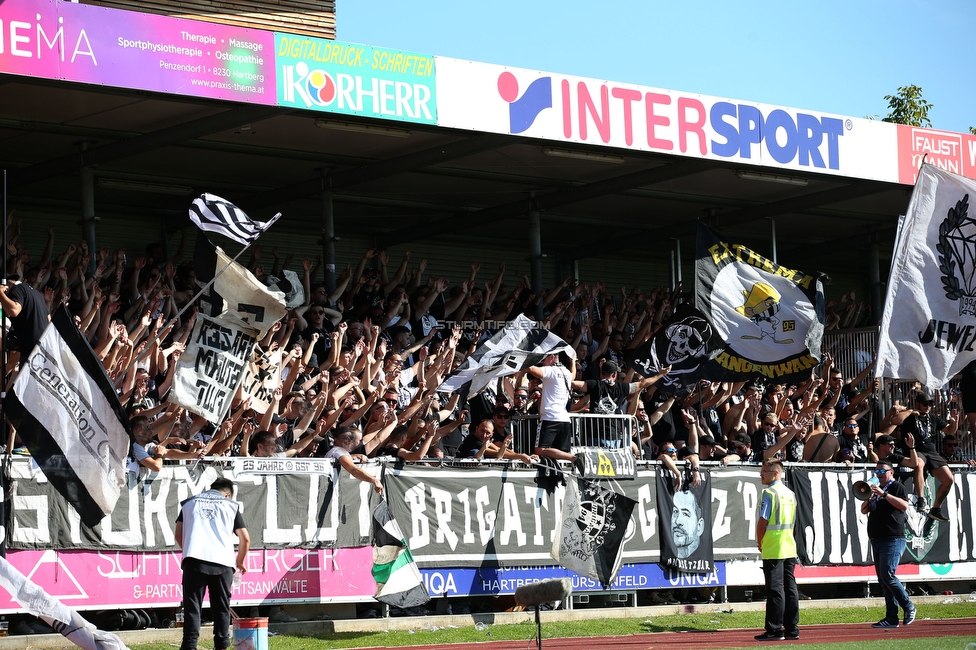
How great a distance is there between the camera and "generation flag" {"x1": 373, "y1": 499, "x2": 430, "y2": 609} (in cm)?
1420

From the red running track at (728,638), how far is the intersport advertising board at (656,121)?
797 centimetres

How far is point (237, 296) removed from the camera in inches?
556

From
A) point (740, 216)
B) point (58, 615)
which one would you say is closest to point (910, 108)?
point (740, 216)

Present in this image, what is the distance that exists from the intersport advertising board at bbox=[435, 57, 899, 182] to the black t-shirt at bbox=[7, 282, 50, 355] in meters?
8.58

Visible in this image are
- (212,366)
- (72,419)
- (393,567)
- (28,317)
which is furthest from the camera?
(393,567)

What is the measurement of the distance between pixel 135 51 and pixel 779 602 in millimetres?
9966

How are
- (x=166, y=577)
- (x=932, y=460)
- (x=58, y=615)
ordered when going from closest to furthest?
(x=58, y=615) < (x=166, y=577) < (x=932, y=460)

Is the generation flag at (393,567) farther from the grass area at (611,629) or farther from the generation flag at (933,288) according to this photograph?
the generation flag at (933,288)

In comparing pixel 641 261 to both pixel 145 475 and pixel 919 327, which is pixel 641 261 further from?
pixel 145 475

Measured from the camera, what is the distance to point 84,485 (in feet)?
38.6

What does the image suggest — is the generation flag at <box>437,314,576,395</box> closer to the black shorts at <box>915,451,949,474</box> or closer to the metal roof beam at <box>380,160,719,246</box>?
the black shorts at <box>915,451,949,474</box>

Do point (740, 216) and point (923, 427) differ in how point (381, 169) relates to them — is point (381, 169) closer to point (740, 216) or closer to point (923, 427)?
point (740, 216)

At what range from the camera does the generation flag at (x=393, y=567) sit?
14.2 m

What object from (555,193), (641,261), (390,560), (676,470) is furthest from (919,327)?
(641,261)
